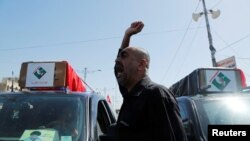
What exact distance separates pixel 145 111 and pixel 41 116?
178 cm

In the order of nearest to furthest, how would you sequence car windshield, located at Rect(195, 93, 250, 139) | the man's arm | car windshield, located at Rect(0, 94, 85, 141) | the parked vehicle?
the man's arm → car windshield, located at Rect(0, 94, 85, 141) → the parked vehicle → car windshield, located at Rect(195, 93, 250, 139)

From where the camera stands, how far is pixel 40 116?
12.9 ft

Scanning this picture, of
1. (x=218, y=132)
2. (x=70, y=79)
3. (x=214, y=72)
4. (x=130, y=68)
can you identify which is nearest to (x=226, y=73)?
(x=214, y=72)

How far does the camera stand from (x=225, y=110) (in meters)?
4.88

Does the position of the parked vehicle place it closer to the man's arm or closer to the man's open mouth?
the man's arm

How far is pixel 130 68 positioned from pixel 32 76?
4.29 meters

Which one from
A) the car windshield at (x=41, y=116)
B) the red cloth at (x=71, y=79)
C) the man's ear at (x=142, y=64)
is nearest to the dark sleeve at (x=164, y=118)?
the man's ear at (x=142, y=64)

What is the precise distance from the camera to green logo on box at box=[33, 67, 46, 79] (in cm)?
649

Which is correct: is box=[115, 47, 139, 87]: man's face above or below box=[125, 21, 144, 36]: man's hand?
below

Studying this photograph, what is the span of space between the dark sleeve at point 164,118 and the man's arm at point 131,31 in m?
0.93

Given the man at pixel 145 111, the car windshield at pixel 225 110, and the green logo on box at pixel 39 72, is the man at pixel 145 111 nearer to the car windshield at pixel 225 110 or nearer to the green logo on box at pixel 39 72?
the car windshield at pixel 225 110

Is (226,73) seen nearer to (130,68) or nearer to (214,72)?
(214,72)

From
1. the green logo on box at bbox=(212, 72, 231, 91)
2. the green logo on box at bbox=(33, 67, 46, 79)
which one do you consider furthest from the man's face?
the green logo on box at bbox=(212, 72, 231, 91)

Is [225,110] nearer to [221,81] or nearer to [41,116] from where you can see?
[41,116]
